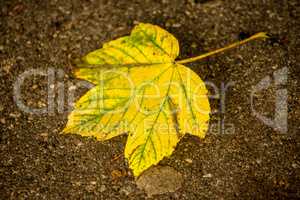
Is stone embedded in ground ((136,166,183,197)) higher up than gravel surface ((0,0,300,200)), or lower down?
lower down

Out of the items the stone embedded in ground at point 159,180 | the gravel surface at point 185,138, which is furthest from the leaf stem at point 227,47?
the stone embedded in ground at point 159,180

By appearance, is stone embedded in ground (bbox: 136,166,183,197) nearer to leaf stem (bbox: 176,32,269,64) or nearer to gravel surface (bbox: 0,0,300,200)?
gravel surface (bbox: 0,0,300,200)

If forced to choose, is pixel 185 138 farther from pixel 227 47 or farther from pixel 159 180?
pixel 227 47

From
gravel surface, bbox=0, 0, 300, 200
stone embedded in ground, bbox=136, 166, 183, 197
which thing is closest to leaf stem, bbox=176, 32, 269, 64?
gravel surface, bbox=0, 0, 300, 200

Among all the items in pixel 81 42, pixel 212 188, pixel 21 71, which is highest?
pixel 81 42

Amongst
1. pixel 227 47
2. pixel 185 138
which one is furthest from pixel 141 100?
pixel 227 47

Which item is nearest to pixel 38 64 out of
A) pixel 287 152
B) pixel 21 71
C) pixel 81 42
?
pixel 21 71

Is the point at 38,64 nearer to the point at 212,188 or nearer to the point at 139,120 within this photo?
the point at 139,120
